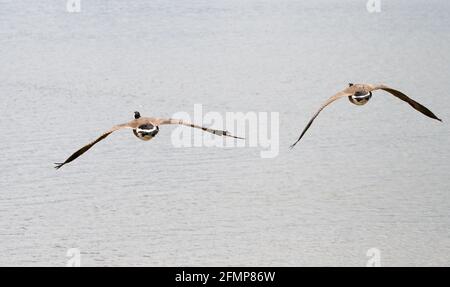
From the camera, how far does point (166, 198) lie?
55.2 ft

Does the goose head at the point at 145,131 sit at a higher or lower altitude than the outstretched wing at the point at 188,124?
lower

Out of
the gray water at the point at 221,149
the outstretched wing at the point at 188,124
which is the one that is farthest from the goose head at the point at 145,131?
the gray water at the point at 221,149

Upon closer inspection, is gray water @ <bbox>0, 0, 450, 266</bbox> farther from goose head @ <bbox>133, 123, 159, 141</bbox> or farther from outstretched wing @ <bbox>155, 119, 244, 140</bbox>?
outstretched wing @ <bbox>155, 119, 244, 140</bbox>

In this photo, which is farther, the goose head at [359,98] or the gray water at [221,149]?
the gray water at [221,149]

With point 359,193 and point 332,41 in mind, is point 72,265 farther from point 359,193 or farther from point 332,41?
point 332,41

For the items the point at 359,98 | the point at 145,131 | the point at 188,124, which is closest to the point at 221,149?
the point at 359,98

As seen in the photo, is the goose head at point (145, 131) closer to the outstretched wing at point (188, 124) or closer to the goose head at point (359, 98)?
the outstretched wing at point (188, 124)

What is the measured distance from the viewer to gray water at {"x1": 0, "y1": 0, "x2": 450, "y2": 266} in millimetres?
15320

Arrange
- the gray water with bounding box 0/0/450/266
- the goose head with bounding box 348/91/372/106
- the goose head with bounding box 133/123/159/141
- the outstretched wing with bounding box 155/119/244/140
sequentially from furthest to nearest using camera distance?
the gray water with bounding box 0/0/450/266
the goose head with bounding box 348/91/372/106
the goose head with bounding box 133/123/159/141
the outstretched wing with bounding box 155/119/244/140

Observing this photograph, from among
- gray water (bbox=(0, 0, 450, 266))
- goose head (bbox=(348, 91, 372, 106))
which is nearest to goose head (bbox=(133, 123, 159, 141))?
goose head (bbox=(348, 91, 372, 106))

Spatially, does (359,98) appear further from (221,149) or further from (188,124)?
(221,149)

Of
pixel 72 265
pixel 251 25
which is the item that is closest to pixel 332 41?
pixel 251 25

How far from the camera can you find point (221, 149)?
1903cm

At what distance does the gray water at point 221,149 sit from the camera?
15.3m
